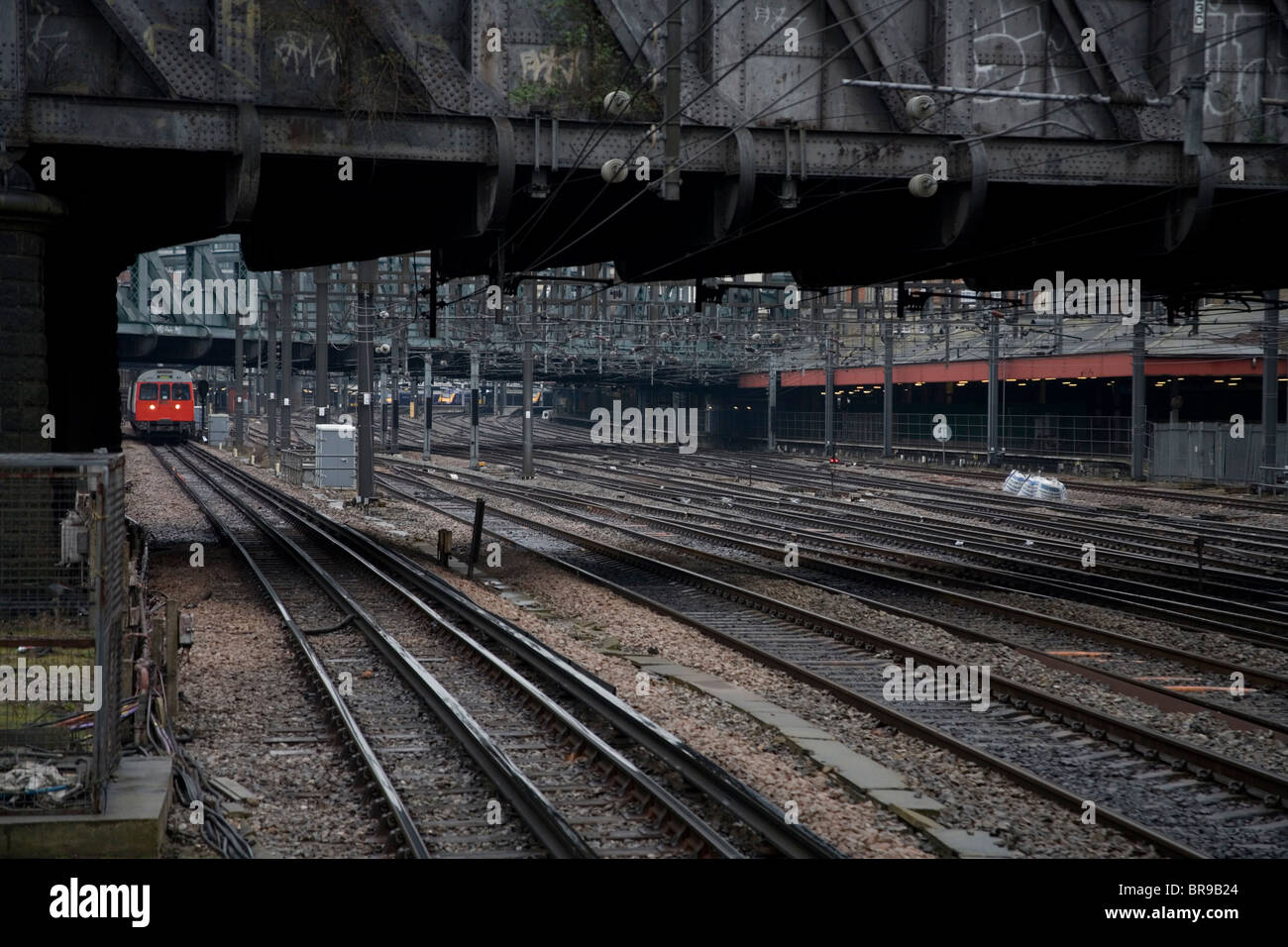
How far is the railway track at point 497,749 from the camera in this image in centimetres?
778

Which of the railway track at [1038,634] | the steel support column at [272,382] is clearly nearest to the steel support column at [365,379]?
the railway track at [1038,634]

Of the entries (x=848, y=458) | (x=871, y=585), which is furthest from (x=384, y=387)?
(x=871, y=585)

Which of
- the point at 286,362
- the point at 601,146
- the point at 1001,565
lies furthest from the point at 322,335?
the point at 601,146

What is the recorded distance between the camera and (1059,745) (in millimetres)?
10625

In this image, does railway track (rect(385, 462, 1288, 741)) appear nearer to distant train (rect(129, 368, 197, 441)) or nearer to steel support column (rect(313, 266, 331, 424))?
steel support column (rect(313, 266, 331, 424))

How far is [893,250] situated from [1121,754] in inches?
408

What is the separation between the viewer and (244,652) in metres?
14.2

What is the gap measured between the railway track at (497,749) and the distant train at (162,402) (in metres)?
55.7

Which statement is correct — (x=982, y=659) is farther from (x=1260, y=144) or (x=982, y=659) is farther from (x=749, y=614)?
(x=1260, y=144)

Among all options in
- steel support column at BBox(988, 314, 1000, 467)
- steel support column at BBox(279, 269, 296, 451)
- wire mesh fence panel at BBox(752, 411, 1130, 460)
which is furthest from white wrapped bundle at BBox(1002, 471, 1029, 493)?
steel support column at BBox(279, 269, 296, 451)

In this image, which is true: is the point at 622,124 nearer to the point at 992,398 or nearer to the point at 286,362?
the point at 992,398

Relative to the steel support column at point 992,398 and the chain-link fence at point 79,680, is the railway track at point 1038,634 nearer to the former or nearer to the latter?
the chain-link fence at point 79,680

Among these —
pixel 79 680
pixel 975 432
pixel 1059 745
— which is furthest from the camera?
pixel 975 432

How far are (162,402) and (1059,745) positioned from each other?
66.8 metres
